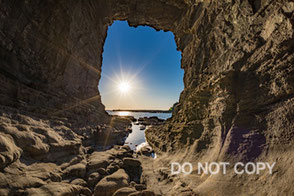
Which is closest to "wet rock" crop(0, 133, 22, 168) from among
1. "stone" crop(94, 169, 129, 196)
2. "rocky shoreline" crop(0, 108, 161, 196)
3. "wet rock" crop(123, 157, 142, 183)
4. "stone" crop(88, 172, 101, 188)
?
"rocky shoreline" crop(0, 108, 161, 196)

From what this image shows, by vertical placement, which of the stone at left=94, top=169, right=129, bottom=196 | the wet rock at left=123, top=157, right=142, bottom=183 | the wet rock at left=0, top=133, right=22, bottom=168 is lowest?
the wet rock at left=123, top=157, right=142, bottom=183

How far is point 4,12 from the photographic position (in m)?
7.26

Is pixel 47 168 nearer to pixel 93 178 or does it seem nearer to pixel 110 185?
pixel 93 178

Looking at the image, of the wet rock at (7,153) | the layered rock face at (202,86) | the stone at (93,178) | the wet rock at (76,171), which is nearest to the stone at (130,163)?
the stone at (93,178)

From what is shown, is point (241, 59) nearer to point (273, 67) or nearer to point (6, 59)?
point (273, 67)

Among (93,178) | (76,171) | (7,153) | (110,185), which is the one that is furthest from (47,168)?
(110,185)

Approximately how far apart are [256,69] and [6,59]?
11872mm

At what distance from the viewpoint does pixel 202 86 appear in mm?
7355

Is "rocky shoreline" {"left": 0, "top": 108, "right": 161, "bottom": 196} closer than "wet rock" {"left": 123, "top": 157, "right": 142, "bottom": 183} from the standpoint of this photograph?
Yes

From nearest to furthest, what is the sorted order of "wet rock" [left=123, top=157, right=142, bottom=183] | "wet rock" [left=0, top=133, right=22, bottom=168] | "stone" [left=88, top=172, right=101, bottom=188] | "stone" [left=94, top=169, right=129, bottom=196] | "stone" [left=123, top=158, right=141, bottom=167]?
"wet rock" [left=0, top=133, right=22, bottom=168], "stone" [left=94, top=169, right=129, bottom=196], "stone" [left=88, top=172, right=101, bottom=188], "wet rock" [left=123, top=157, right=142, bottom=183], "stone" [left=123, top=158, right=141, bottom=167]

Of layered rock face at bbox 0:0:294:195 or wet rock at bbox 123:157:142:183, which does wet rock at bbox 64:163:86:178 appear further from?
wet rock at bbox 123:157:142:183

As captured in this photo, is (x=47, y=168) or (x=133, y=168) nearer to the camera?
(x=47, y=168)

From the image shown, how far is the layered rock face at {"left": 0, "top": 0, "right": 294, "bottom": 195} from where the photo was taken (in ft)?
11.9

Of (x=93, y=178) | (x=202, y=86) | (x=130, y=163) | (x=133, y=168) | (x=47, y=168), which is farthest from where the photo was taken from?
(x=202, y=86)
